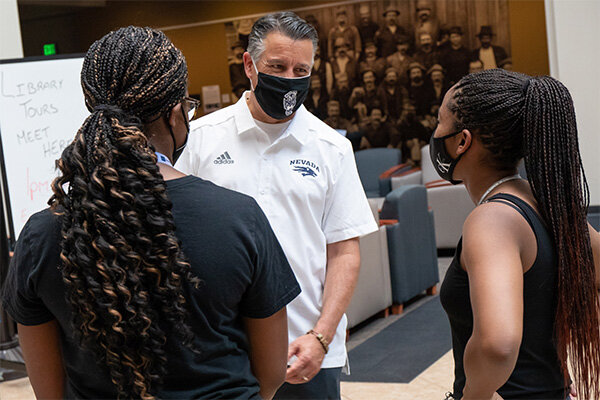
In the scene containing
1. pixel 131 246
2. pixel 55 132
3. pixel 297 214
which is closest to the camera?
pixel 131 246

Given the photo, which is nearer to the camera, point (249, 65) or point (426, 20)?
point (249, 65)

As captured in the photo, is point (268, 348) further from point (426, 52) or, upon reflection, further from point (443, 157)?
point (426, 52)

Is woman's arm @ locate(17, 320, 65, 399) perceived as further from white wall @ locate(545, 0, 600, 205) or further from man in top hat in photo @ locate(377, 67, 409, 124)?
man in top hat in photo @ locate(377, 67, 409, 124)

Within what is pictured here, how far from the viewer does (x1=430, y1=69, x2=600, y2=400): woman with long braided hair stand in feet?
4.17

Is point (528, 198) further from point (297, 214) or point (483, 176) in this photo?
point (297, 214)

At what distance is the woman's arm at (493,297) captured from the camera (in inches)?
47.9

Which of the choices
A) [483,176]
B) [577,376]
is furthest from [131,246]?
[577,376]

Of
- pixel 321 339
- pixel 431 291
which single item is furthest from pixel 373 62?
pixel 321 339

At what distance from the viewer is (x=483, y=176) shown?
1455 millimetres

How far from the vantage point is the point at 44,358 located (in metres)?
1.21

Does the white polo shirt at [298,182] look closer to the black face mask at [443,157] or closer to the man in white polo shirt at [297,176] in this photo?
the man in white polo shirt at [297,176]

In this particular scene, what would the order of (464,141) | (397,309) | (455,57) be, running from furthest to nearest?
(455,57)
(397,309)
(464,141)

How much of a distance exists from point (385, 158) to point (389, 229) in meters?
3.97

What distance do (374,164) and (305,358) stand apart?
7.50 meters
